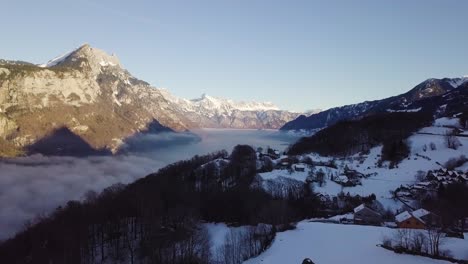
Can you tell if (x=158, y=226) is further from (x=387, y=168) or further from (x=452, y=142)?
(x=452, y=142)

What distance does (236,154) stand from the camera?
172m

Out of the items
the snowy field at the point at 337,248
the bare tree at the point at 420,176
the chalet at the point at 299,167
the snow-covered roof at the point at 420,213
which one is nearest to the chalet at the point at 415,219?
the snow-covered roof at the point at 420,213

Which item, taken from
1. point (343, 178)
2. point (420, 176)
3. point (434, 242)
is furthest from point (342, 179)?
point (434, 242)

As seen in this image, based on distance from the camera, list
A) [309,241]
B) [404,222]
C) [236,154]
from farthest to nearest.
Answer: [236,154] < [404,222] < [309,241]

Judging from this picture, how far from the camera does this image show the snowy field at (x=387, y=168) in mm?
110312

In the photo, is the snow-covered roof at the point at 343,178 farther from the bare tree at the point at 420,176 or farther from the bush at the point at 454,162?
the bush at the point at 454,162

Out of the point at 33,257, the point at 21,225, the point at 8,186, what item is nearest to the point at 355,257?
the point at 33,257

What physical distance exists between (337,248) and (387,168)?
92.6 metres

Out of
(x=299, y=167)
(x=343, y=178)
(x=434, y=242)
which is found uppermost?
(x=299, y=167)

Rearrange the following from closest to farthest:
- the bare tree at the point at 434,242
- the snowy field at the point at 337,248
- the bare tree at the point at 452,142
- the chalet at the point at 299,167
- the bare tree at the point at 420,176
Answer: the snowy field at the point at 337,248 < the bare tree at the point at 434,242 < the bare tree at the point at 420,176 < the chalet at the point at 299,167 < the bare tree at the point at 452,142

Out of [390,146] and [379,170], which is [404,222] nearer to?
[379,170]

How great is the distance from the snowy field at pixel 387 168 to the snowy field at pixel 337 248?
4709 cm

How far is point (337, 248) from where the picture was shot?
1779 inches

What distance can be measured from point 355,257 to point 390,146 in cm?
11777
